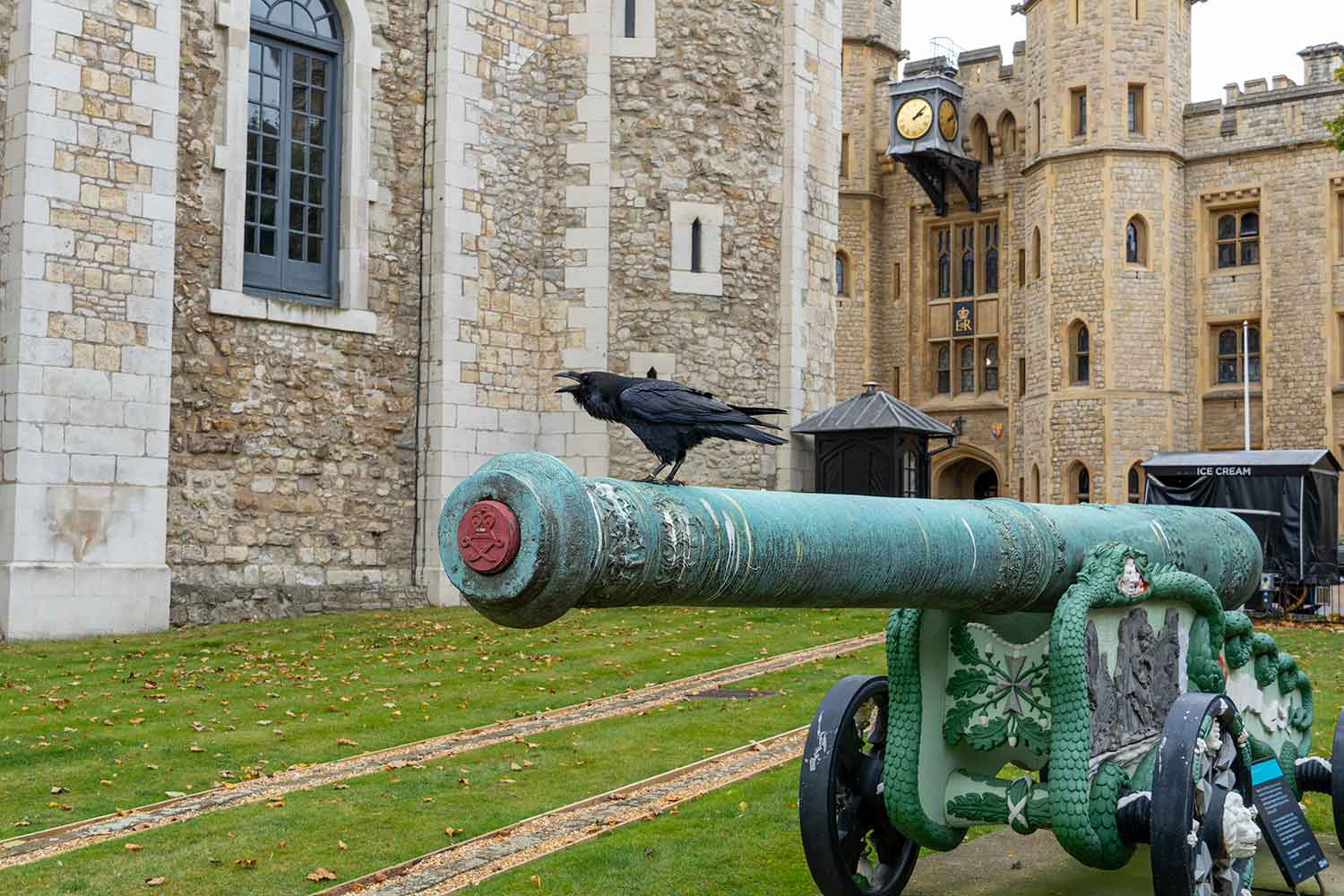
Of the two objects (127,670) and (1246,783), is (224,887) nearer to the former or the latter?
(1246,783)

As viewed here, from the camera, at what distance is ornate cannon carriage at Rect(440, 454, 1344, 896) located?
3.70 meters

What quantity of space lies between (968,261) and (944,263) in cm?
72

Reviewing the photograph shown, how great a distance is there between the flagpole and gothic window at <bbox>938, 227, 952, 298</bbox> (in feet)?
27.6

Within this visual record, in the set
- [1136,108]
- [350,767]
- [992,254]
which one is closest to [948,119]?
[992,254]

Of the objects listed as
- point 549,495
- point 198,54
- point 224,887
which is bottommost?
point 224,887

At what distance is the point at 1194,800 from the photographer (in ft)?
14.7

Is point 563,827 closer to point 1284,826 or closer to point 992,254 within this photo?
point 1284,826

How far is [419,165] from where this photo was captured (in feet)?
59.5

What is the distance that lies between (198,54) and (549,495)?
14140 mm

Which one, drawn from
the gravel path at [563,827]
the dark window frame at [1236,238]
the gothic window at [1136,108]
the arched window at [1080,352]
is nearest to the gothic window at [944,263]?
the arched window at [1080,352]

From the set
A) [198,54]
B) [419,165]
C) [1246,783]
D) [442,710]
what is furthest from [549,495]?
[419,165]

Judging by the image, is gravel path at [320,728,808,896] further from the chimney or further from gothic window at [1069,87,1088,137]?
the chimney

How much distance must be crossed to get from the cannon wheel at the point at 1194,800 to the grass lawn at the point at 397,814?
79.6 inches

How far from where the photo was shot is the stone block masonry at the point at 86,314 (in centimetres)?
1391
